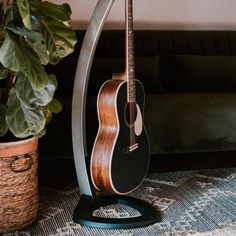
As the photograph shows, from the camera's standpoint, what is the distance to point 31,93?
1.33 meters

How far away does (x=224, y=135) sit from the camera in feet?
6.36

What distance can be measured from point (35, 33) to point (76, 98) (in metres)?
0.37

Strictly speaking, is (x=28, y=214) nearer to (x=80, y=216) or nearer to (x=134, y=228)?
(x=80, y=216)

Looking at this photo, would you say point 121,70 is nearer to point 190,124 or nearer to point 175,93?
point 175,93

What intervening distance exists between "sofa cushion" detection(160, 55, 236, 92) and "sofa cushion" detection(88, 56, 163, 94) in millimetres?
128

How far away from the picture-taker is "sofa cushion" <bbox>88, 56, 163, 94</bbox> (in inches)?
85.1

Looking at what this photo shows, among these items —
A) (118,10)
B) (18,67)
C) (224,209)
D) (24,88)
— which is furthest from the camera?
(118,10)

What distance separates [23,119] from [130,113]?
45 centimetres

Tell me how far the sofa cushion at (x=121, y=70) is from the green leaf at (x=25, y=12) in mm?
972

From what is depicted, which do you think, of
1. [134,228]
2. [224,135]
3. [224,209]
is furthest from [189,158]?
[134,228]

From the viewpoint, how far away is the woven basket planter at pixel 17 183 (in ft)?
4.81

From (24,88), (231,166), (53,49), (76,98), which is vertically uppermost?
(53,49)

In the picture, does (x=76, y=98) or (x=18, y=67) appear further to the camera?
(x=76, y=98)

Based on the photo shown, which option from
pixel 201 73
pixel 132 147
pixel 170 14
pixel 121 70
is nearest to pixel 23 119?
pixel 132 147
